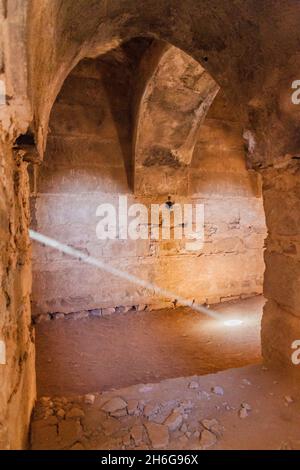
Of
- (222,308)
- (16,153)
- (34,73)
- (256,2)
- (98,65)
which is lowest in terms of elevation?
(222,308)

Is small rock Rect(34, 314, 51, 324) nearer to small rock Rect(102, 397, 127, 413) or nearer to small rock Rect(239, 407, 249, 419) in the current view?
small rock Rect(102, 397, 127, 413)

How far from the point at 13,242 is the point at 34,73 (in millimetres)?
765

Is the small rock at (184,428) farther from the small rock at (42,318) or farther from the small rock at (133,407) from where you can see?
the small rock at (42,318)

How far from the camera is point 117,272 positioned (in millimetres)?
4547

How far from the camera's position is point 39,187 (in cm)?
410

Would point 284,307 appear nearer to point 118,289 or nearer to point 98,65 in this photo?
point 118,289

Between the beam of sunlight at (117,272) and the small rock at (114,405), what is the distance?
2.62 meters

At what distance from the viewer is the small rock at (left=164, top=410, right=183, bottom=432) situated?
1.68 meters

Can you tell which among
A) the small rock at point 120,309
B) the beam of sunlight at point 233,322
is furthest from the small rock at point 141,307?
the beam of sunlight at point 233,322

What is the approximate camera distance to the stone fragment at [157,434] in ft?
5.09

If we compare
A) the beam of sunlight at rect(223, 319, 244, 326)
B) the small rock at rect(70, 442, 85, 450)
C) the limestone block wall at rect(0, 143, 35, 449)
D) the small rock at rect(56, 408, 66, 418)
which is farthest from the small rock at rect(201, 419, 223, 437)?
the beam of sunlight at rect(223, 319, 244, 326)

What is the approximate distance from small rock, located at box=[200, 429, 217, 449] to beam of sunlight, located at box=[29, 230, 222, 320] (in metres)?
2.95

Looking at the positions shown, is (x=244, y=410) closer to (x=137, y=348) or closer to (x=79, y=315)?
(x=137, y=348)
